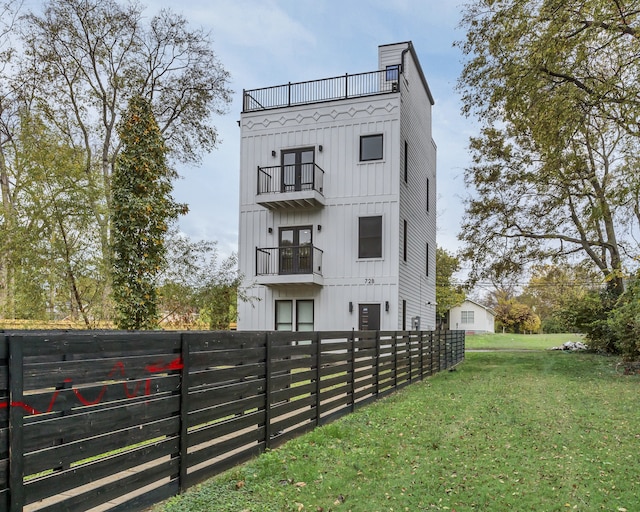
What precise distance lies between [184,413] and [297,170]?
1411cm

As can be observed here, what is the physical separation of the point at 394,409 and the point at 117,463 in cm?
530

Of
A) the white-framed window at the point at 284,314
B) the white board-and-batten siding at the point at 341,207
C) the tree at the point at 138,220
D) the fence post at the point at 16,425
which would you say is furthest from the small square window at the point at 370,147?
the fence post at the point at 16,425

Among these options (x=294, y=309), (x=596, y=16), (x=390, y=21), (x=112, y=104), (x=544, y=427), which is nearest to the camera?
(x=544, y=427)

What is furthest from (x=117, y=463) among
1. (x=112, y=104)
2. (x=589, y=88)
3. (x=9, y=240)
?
(x=112, y=104)

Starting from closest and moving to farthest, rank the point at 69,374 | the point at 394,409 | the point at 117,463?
1. the point at 69,374
2. the point at 117,463
3. the point at 394,409

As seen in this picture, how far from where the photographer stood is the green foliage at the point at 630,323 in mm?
13941

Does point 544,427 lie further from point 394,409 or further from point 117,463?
point 117,463

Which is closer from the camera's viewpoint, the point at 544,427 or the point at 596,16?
the point at 544,427

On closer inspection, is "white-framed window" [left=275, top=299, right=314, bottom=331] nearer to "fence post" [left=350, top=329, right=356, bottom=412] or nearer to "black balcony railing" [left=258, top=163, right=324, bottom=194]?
"black balcony railing" [left=258, top=163, right=324, bottom=194]

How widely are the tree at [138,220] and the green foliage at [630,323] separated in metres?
12.1

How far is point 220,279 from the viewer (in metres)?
16.9

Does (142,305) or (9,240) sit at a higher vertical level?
(9,240)

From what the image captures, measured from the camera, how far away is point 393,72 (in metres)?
17.5

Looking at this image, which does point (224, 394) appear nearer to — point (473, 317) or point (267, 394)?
point (267, 394)
